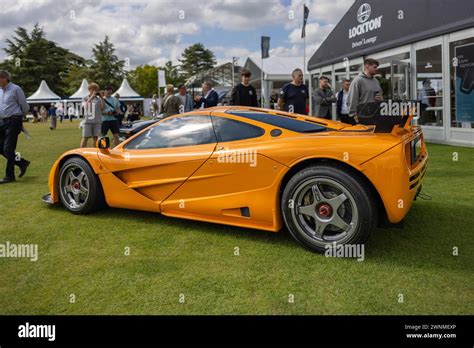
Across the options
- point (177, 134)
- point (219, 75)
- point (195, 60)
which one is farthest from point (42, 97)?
point (195, 60)

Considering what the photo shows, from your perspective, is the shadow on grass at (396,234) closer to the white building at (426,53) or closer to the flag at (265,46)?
the white building at (426,53)

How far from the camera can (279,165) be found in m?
3.34

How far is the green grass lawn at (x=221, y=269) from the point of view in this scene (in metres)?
2.52

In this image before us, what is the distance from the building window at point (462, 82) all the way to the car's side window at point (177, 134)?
297 inches

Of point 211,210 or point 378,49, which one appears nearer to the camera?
point 211,210

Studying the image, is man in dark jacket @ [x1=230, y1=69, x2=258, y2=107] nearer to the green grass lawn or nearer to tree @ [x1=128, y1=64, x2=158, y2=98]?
the green grass lawn

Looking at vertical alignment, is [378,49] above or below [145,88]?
below

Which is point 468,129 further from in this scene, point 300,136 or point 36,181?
point 36,181

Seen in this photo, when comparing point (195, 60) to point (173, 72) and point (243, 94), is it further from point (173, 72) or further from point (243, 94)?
point (243, 94)

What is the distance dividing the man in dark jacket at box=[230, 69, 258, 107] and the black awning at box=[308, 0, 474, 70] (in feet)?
17.0

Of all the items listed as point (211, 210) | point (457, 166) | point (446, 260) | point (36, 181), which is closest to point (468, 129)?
point (457, 166)

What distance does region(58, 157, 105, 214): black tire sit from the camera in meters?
4.40
